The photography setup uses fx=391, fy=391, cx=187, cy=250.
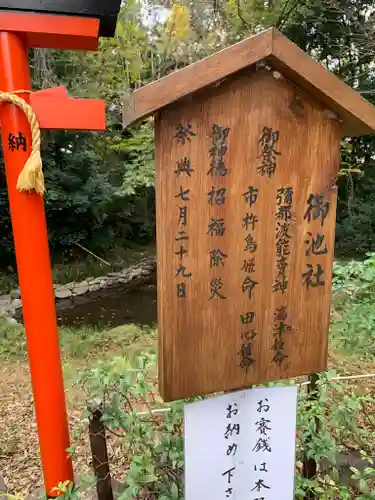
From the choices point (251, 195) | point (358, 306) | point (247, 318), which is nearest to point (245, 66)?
point (251, 195)

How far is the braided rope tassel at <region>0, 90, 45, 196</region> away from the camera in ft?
5.17

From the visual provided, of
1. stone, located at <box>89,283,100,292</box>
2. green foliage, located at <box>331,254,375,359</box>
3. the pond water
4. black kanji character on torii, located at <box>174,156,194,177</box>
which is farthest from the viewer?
stone, located at <box>89,283,100,292</box>

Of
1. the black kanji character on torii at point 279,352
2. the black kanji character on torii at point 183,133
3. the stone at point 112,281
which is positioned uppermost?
the black kanji character on torii at point 183,133

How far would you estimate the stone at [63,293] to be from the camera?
338 inches

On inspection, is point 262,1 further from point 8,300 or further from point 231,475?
point 231,475

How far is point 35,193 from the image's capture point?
5.58ft

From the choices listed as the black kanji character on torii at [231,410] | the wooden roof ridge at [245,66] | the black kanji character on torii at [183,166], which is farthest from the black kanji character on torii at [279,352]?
the wooden roof ridge at [245,66]

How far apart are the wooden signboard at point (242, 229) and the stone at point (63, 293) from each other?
7686 mm

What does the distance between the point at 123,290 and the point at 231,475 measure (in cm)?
813

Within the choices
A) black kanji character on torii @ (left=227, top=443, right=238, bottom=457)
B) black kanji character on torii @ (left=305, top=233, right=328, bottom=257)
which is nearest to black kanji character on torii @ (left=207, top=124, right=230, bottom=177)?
black kanji character on torii @ (left=305, top=233, right=328, bottom=257)

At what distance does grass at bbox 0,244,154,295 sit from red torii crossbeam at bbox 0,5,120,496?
7.08m

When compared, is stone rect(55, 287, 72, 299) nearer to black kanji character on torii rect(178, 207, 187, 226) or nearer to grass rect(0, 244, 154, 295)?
grass rect(0, 244, 154, 295)

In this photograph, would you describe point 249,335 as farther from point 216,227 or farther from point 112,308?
Answer: point 112,308

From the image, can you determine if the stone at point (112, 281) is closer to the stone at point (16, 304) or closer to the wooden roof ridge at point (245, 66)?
the stone at point (16, 304)
